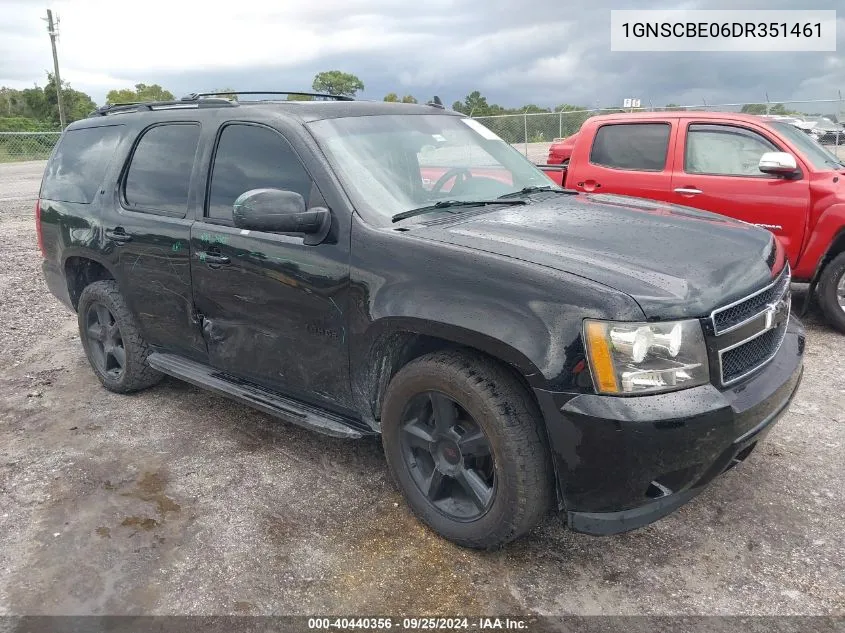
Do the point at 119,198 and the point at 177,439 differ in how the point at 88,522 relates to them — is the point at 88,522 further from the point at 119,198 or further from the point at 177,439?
the point at 119,198

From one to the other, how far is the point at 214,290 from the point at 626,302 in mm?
2255

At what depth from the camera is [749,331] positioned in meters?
2.71

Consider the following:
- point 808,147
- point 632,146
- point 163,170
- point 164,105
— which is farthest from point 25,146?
point 808,147

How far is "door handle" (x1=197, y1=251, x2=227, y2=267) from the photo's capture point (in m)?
3.62

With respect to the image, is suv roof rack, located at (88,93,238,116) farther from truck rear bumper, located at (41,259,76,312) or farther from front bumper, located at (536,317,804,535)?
front bumper, located at (536,317,804,535)

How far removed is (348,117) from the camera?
143 inches

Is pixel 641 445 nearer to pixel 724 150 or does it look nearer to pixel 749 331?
pixel 749 331

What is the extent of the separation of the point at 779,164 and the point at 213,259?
454 cm

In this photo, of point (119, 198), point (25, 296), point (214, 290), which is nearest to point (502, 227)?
point (214, 290)

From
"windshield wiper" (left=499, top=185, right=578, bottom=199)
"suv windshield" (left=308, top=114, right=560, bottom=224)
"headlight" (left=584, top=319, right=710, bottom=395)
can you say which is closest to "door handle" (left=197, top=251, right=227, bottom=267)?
"suv windshield" (left=308, top=114, right=560, bottom=224)

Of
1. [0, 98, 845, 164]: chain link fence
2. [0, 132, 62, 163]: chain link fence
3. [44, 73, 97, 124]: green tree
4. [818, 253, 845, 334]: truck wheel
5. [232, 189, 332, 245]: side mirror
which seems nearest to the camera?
[232, 189, 332, 245]: side mirror

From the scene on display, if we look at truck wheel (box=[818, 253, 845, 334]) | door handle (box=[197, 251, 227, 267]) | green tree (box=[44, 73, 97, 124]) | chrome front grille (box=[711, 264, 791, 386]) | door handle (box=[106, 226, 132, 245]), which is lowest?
truck wheel (box=[818, 253, 845, 334])

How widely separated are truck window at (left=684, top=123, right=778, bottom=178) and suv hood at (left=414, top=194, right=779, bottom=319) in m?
2.90

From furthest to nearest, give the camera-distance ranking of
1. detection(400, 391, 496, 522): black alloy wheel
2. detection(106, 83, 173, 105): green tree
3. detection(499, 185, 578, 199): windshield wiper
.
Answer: detection(106, 83, 173, 105): green tree → detection(499, 185, 578, 199): windshield wiper → detection(400, 391, 496, 522): black alloy wheel
